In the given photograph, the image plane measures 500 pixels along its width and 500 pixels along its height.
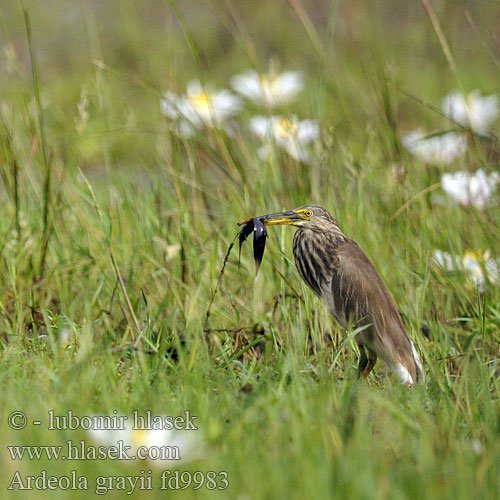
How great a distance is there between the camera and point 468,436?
77.9 inches

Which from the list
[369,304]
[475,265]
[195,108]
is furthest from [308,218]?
[195,108]

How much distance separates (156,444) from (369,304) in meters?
1.16

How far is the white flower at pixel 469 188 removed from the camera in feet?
10.8

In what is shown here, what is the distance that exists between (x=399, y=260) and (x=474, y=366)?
937mm

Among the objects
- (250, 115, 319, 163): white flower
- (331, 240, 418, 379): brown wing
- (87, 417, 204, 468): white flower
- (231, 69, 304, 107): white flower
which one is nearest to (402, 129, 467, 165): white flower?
(250, 115, 319, 163): white flower

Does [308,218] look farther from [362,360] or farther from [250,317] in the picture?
[362,360]

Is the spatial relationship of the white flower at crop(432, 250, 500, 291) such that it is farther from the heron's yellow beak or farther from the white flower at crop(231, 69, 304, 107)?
the white flower at crop(231, 69, 304, 107)

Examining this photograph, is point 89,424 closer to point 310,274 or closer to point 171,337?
point 171,337

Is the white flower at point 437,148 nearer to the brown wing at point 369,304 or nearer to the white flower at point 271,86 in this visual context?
the white flower at point 271,86

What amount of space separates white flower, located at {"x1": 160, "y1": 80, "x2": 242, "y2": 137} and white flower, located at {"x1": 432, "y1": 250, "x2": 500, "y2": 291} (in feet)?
3.36

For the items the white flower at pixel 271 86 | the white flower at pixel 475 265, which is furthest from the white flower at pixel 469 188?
the white flower at pixel 271 86

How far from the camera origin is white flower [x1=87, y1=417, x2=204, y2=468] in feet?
5.57

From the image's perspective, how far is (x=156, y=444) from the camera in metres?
1.72

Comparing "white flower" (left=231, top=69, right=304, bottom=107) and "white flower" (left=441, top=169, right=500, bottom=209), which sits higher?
"white flower" (left=231, top=69, right=304, bottom=107)
